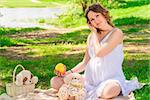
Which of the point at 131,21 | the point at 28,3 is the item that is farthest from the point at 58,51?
the point at 28,3

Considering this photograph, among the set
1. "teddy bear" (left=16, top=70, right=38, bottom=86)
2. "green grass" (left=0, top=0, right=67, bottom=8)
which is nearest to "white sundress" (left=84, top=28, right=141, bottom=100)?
"teddy bear" (left=16, top=70, right=38, bottom=86)

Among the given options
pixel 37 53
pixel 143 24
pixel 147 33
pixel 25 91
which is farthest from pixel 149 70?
pixel 143 24

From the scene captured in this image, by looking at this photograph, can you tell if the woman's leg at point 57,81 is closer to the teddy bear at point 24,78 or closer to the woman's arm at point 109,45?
the teddy bear at point 24,78

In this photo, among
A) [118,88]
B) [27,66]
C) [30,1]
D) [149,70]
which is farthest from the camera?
[30,1]

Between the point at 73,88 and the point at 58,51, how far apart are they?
201 inches

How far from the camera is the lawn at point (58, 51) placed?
7273mm

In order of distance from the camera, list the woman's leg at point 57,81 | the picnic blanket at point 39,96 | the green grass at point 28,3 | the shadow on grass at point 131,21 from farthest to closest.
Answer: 1. the green grass at point 28,3
2. the shadow on grass at point 131,21
3. the woman's leg at point 57,81
4. the picnic blanket at point 39,96

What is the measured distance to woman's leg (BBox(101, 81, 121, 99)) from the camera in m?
4.79

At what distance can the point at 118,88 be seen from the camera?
4844mm

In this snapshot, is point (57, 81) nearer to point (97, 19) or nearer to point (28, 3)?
point (97, 19)

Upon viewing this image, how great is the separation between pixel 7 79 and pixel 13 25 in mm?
10855

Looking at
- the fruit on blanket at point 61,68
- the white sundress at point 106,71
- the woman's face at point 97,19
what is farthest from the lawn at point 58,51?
the woman's face at point 97,19

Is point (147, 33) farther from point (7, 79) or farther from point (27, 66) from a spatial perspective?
point (7, 79)

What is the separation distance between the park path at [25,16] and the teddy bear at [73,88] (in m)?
12.1
